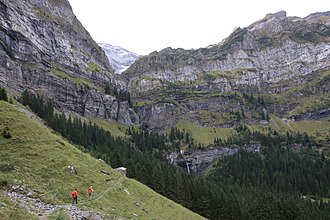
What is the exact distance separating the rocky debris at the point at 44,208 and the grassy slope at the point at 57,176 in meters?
1.24

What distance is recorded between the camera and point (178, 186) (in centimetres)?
9425

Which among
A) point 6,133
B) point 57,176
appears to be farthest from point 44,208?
point 6,133

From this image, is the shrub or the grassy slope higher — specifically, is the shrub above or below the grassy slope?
above

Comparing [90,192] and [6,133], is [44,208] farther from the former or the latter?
[6,133]

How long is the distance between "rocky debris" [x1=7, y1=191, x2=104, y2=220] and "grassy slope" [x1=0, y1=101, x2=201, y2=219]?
4.08 ft

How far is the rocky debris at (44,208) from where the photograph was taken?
34.9 meters

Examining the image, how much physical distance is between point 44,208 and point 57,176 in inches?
373

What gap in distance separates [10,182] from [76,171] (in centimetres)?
1184

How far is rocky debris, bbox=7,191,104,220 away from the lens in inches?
1375

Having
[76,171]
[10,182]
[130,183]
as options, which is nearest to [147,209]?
[130,183]

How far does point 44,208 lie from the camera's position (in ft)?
119

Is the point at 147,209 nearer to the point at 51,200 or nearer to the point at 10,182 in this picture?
the point at 51,200

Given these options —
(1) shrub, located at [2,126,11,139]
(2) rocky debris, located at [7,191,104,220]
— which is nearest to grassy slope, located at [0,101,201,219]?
(1) shrub, located at [2,126,11,139]

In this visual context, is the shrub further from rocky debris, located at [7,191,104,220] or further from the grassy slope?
rocky debris, located at [7,191,104,220]
